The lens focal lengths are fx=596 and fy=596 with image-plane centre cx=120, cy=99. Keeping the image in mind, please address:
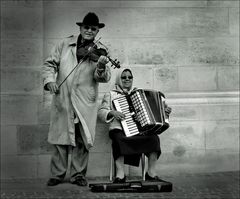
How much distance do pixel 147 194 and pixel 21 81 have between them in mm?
2577

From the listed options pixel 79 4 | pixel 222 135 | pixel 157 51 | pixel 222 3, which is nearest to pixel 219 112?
pixel 222 135

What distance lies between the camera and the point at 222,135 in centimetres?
894

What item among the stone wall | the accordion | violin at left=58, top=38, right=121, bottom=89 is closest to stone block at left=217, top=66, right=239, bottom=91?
the stone wall

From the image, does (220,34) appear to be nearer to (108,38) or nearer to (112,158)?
(108,38)

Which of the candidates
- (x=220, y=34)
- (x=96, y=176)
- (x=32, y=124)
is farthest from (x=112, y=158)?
(x=220, y=34)

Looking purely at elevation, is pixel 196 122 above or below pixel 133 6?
below

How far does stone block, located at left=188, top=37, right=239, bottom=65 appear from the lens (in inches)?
355

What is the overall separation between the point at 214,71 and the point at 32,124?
9.35 ft

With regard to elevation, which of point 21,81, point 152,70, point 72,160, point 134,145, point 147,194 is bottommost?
point 147,194

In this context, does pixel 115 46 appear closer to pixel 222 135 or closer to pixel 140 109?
pixel 140 109

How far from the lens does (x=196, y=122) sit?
29.1ft

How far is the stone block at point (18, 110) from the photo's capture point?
856cm

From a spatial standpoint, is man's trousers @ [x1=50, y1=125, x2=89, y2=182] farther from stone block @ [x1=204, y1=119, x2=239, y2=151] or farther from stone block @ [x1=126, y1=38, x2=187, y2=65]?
stone block @ [x1=204, y1=119, x2=239, y2=151]

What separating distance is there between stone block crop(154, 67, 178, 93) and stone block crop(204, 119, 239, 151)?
2.52ft
